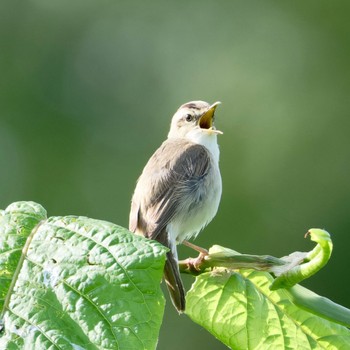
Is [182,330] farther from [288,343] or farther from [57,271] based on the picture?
[57,271]

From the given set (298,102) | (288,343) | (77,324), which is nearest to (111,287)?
(77,324)

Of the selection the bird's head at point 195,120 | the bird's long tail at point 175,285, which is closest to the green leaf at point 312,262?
the bird's long tail at point 175,285

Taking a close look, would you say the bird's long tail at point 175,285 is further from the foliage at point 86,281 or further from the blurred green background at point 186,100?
the blurred green background at point 186,100

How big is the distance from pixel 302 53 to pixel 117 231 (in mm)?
11975

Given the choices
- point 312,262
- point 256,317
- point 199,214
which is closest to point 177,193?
point 199,214

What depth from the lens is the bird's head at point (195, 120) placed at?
6313 mm

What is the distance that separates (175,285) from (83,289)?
198 cm

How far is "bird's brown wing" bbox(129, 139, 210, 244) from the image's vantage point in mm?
4801

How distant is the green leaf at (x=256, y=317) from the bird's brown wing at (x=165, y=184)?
1875 mm

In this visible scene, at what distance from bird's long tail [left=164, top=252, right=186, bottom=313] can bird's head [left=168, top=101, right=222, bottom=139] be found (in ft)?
6.96

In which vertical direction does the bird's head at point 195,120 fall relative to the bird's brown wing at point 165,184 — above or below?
above

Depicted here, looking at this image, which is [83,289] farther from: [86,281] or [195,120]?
[195,120]

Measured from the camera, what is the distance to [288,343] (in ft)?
8.80

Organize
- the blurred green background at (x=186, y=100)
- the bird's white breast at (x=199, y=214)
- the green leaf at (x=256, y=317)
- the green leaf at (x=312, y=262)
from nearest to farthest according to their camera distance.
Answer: the green leaf at (x=312, y=262), the green leaf at (x=256, y=317), the bird's white breast at (x=199, y=214), the blurred green background at (x=186, y=100)
